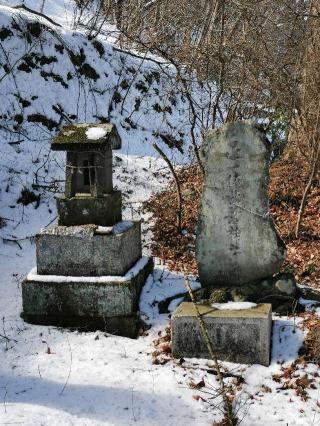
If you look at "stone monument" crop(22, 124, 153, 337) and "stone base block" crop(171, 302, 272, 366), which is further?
"stone monument" crop(22, 124, 153, 337)

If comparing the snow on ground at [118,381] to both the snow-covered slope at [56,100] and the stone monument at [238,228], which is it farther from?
the snow-covered slope at [56,100]

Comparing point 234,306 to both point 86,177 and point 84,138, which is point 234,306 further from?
point 84,138

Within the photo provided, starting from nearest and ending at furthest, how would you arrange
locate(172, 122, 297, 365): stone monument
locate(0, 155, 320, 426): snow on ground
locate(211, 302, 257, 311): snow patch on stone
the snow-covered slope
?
1. locate(0, 155, 320, 426): snow on ground
2. locate(211, 302, 257, 311): snow patch on stone
3. locate(172, 122, 297, 365): stone monument
4. the snow-covered slope

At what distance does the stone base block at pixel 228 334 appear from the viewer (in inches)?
179

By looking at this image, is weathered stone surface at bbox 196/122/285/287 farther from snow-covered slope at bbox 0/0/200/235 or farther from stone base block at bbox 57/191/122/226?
snow-covered slope at bbox 0/0/200/235

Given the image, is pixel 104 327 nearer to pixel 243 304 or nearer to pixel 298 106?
pixel 243 304

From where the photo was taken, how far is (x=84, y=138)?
18.7 ft

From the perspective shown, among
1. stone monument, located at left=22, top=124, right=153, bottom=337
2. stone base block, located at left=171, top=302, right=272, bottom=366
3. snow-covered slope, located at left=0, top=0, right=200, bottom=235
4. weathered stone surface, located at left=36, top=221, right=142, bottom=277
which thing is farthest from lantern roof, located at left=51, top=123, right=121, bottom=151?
snow-covered slope, located at left=0, top=0, right=200, bottom=235

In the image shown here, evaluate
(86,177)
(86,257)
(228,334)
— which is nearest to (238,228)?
(228,334)

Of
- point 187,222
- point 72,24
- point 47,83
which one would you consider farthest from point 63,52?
point 187,222

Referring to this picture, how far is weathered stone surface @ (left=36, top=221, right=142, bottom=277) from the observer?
220 inches

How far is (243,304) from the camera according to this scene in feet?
16.4

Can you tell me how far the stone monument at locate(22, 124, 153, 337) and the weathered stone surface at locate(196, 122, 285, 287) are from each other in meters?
0.99

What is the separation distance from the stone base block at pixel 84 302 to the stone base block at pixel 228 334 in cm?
87
